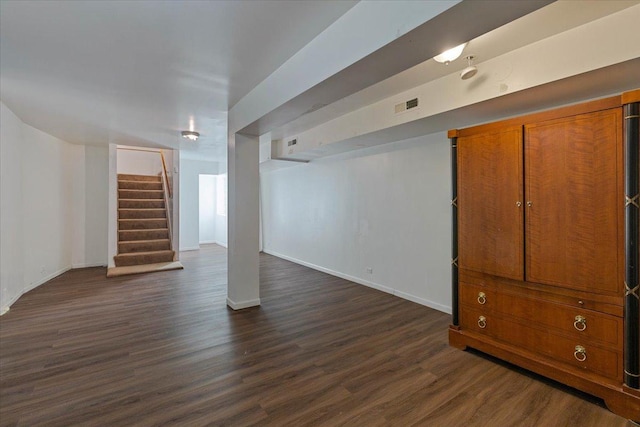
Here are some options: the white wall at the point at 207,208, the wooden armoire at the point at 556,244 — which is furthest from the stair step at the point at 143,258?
the wooden armoire at the point at 556,244

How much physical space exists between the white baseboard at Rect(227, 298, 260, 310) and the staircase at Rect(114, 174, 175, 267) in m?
3.25

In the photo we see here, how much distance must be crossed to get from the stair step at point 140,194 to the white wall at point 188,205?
32.7 inches

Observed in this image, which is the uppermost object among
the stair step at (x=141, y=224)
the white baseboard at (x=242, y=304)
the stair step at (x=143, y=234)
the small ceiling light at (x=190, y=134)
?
the small ceiling light at (x=190, y=134)

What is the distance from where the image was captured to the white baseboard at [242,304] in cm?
364

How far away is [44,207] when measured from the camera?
4875mm

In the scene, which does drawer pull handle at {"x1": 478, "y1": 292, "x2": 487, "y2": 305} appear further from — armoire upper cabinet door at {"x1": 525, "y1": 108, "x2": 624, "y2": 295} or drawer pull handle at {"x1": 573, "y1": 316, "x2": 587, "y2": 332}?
drawer pull handle at {"x1": 573, "y1": 316, "x2": 587, "y2": 332}

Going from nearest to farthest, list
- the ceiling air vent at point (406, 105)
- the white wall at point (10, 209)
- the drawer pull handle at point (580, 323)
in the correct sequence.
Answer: the drawer pull handle at point (580, 323) → the ceiling air vent at point (406, 105) → the white wall at point (10, 209)

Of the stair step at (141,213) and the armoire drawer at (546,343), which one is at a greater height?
the stair step at (141,213)

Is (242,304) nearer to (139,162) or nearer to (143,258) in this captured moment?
(143,258)

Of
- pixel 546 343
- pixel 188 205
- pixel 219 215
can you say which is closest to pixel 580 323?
pixel 546 343

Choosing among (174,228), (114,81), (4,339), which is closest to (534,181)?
(114,81)

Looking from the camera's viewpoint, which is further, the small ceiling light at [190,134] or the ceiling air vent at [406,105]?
the small ceiling light at [190,134]

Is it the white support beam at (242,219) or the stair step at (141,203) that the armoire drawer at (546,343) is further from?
the stair step at (141,203)

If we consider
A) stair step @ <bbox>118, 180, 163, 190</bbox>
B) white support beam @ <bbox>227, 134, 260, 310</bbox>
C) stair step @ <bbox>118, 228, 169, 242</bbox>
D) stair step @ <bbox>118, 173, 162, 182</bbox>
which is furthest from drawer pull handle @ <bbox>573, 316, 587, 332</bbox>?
stair step @ <bbox>118, 173, 162, 182</bbox>
